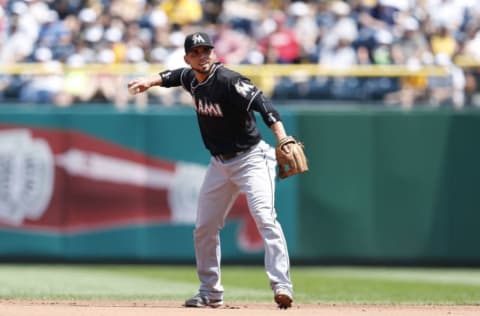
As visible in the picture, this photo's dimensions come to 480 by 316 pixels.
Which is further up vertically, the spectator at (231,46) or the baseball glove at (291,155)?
the spectator at (231,46)

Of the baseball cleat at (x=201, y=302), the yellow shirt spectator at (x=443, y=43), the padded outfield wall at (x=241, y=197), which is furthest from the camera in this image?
the yellow shirt spectator at (x=443, y=43)

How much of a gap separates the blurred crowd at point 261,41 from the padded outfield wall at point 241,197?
0.99ft

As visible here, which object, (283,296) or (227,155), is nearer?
(283,296)

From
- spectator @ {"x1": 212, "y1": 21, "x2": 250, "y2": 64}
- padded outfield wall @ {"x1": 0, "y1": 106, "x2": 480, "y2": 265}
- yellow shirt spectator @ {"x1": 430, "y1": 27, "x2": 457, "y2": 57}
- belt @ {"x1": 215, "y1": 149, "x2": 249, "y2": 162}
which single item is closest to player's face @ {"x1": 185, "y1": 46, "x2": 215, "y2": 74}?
belt @ {"x1": 215, "y1": 149, "x2": 249, "y2": 162}

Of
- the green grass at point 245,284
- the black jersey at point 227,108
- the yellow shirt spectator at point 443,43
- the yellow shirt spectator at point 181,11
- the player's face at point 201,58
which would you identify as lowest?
the green grass at point 245,284

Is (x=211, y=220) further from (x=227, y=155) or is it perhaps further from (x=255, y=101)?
(x=255, y=101)

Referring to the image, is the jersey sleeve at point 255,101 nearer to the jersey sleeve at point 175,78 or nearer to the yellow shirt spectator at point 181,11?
the jersey sleeve at point 175,78

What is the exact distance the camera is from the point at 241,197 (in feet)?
47.0

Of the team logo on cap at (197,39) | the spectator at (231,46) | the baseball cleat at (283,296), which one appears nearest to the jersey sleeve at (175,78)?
the team logo on cap at (197,39)

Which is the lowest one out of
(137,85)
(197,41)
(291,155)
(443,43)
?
(291,155)

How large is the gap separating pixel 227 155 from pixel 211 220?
498mm

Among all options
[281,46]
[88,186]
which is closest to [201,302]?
[88,186]

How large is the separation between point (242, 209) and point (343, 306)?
559 centimetres

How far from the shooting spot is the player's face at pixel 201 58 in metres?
8.04
